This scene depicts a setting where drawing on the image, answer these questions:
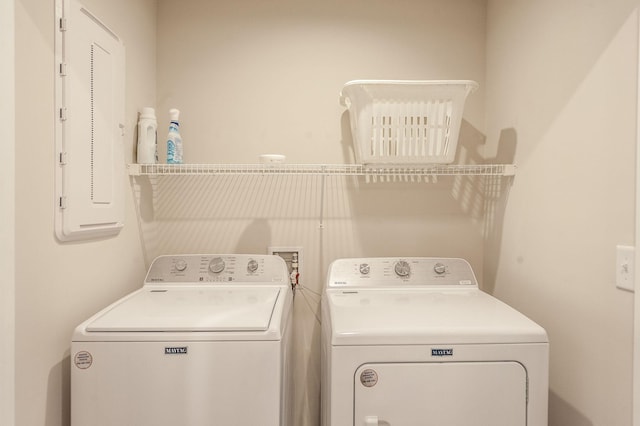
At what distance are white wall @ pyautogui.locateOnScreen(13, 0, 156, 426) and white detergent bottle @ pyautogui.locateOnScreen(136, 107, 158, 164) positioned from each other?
1.46 ft

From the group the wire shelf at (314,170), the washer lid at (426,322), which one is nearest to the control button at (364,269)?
the washer lid at (426,322)

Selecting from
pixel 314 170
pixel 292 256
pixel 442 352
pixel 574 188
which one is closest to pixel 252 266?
pixel 292 256

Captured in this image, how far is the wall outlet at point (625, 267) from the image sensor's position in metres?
1.11

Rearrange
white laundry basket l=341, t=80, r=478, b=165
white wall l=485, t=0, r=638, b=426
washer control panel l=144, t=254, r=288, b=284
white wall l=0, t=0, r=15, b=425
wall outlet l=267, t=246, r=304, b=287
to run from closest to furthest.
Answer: white wall l=0, t=0, r=15, b=425
white wall l=485, t=0, r=638, b=426
white laundry basket l=341, t=80, r=478, b=165
washer control panel l=144, t=254, r=288, b=284
wall outlet l=267, t=246, r=304, b=287

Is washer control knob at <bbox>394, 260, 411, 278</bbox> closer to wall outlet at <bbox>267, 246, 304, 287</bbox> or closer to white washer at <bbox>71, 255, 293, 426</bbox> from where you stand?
wall outlet at <bbox>267, 246, 304, 287</bbox>

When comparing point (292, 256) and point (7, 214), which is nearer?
point (7, 214)

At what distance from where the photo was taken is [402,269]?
5.99 ft

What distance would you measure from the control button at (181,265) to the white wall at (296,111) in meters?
0.24

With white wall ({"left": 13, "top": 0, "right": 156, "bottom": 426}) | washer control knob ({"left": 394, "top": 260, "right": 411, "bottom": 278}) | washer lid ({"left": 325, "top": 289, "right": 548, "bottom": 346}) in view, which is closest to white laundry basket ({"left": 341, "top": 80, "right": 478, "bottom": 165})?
washer control knob ({"left": 394, "top": 260, "right": 411, "bottom": 278})

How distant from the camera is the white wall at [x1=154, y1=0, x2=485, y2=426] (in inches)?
80.4

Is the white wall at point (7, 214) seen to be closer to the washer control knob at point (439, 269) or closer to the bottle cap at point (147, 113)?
the bottle cap at point (147, 113)

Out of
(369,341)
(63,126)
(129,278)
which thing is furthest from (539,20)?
(129,278)

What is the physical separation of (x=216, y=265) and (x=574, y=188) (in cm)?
149

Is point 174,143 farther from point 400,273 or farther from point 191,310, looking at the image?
point 400,273
